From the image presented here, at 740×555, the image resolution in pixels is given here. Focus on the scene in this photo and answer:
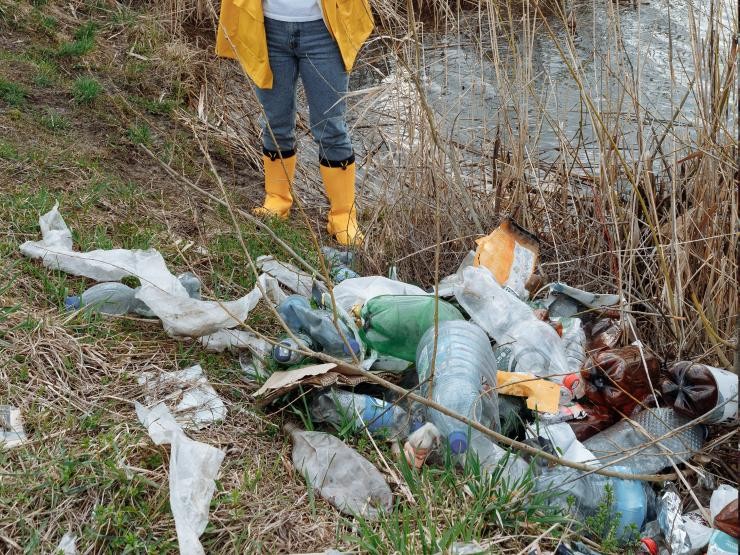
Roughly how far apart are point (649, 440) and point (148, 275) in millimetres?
1847

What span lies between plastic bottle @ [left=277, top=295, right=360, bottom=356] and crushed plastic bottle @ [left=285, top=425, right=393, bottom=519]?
46cm

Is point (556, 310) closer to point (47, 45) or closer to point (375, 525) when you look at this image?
point (375, 525)

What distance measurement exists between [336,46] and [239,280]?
1.26 metres

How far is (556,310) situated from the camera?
3.25 metres

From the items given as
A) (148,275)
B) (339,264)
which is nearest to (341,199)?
(339,264)

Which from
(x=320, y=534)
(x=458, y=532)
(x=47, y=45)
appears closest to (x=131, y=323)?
(x=320, y=534)

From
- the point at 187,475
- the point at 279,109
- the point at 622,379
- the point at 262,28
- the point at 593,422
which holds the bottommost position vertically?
the point at 593,422

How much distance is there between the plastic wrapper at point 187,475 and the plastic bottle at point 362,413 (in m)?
0.39

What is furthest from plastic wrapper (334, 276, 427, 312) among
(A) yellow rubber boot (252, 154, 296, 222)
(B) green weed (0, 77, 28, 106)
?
(B) green weed (0, 77, 28, 106)

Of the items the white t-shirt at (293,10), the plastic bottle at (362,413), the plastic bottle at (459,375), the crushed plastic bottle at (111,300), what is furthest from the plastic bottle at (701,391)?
the white t-shirt at (293,10)

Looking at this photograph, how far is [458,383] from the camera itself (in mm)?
2592

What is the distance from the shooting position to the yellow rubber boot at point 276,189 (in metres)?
4.46

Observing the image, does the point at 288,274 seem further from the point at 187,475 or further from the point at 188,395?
the point at 187,475

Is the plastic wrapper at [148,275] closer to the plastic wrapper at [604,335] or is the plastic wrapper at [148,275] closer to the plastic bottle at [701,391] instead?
the plastic wrapper at [604,335]
